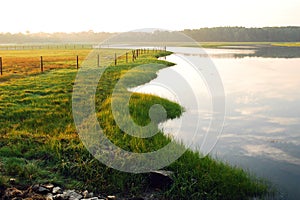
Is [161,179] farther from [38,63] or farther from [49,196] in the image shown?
[38,63]

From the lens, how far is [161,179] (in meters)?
8.73

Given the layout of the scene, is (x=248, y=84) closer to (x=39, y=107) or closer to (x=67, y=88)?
(x=67, y=88)

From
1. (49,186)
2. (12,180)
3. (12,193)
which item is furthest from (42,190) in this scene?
(12,180)

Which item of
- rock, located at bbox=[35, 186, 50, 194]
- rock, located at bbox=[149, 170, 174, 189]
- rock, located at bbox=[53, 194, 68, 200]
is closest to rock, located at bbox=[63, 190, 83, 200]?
rock, located at bbox=[53, 194, 68, 200]

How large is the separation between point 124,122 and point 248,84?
62.2 feet

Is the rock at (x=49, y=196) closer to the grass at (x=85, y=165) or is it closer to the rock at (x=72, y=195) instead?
the rock at (x=72, y=195)

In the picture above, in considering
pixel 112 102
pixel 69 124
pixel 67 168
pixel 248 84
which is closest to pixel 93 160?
pixel 67 168

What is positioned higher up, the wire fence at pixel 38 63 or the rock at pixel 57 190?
the wire fence at pixel 38 63

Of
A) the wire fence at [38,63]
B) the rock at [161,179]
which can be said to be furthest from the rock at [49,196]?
the wire fence at [38,63]

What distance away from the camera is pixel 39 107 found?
51.5ft

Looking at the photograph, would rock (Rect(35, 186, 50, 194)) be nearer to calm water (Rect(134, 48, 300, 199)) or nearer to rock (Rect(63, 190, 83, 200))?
rock (Rect(63, 190, 83, 200))

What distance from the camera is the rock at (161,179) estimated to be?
859 cm

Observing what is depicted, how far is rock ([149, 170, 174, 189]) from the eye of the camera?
859 cm

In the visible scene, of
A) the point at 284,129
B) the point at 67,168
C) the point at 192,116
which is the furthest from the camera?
the point at 192,116
